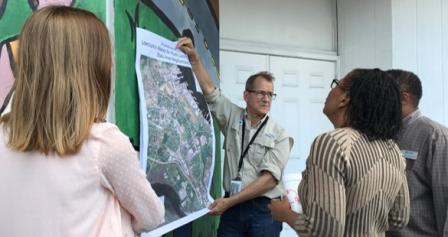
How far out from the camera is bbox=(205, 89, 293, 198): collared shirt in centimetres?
330

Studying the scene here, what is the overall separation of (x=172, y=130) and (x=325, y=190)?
0.92 meters

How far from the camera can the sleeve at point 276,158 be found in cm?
327

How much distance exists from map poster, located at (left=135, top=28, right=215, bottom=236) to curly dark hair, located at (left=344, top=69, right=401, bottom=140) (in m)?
0.85

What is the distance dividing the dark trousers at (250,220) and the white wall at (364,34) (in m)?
2.45

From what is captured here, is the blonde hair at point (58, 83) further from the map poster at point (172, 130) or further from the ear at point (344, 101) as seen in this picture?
the ear at point (344, 101)

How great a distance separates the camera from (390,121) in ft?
6.48

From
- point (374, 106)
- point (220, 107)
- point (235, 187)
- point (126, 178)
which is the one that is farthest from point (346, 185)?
point (220, 107)

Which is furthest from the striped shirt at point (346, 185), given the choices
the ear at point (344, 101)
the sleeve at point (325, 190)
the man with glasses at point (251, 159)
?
the man with glasses at point (251, 159)

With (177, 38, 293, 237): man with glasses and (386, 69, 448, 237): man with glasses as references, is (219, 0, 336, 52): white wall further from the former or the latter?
(386, 69, 448, 237): man with glasses

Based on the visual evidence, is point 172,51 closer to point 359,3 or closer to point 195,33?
point 195,33

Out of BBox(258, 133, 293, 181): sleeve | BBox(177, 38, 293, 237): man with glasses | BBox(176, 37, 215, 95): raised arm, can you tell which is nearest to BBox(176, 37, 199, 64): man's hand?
BBox(176, 37, 215, 95): raised arm

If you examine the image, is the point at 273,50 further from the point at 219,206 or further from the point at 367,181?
the point at 367,181

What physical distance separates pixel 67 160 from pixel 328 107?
115 centimetres

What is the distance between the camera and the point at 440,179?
243 centimetres
